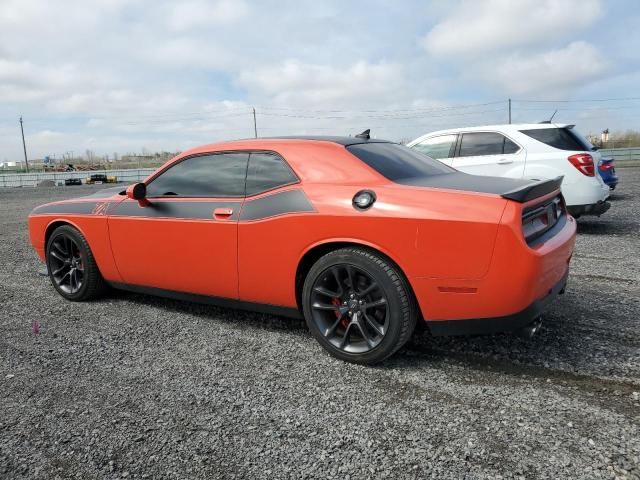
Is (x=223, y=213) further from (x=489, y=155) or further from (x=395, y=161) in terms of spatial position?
(x=489, y=155)

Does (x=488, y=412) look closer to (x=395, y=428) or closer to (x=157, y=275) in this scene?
(x=395, y=428)

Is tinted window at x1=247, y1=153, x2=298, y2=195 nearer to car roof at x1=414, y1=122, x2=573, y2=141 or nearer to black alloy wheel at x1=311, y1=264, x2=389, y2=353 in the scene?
black alloy wheel at x1=311, y1=264, x2=389, y2=353

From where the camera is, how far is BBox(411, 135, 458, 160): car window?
26.0ft

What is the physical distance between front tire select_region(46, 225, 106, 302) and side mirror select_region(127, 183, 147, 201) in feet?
2.82

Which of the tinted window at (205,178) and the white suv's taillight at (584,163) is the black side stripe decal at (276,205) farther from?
the white suv's taillight at (584,163)

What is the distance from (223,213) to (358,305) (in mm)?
1191

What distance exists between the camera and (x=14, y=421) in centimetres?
254

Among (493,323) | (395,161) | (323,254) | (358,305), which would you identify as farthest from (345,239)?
(493,323)

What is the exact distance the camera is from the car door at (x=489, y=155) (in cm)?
723

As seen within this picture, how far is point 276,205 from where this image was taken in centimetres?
330

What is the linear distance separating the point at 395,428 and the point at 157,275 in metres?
2.38

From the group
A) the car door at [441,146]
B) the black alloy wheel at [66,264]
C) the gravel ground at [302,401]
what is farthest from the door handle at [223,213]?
the car door at [441,146]

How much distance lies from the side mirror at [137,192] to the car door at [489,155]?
5215 millimetres

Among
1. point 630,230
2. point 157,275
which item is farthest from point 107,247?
point 630,230
